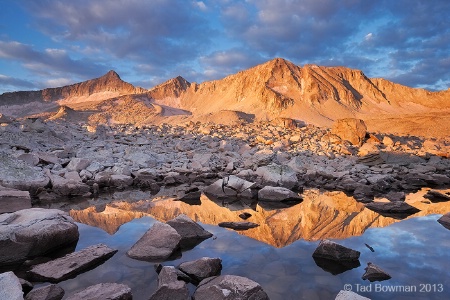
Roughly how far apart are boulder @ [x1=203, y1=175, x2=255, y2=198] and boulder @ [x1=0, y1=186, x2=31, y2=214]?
18.0 ft

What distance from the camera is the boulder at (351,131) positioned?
21875 millimetres

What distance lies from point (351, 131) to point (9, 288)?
22.4 meters

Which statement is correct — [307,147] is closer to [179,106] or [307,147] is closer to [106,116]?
[106,116]

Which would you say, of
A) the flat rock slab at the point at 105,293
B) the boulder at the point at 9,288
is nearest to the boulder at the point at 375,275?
the flat rock slab at the point at 105,293

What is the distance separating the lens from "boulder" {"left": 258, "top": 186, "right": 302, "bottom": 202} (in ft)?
32.9

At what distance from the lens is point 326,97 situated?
177ft

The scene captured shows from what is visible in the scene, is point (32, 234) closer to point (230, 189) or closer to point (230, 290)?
point (230, 290)

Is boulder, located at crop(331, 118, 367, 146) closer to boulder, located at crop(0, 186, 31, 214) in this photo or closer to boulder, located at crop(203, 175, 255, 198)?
boulder, located at crop(203, 175, 255, 198)

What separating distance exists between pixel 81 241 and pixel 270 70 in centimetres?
5424

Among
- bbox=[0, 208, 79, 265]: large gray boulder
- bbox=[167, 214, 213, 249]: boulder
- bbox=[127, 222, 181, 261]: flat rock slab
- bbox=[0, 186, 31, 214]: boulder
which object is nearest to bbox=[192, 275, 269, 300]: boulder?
bbox=[127, 222, 181, 261]: flat rock slab

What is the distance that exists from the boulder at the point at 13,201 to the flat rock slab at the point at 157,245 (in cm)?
383

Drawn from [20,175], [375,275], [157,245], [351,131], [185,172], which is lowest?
[375,275]

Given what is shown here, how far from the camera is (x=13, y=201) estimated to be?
24.3 feet

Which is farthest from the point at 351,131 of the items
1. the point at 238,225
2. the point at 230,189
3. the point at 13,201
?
the point at 13,201
